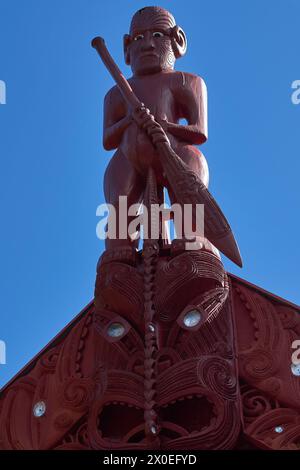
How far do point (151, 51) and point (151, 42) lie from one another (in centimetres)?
10

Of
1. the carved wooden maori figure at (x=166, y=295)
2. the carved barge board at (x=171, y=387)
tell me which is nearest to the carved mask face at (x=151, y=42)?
the carved wooden maori figure at (x=166, y=295)

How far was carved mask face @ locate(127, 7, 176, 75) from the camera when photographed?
10219mm

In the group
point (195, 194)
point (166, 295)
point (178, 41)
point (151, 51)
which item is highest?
point (178, 41)

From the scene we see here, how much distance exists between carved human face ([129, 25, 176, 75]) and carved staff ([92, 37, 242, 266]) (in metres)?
0.78

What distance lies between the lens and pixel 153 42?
10312 mm

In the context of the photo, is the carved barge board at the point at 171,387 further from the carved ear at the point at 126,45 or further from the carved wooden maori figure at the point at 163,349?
the carved ear at the point at 126,45

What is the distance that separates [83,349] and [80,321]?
32 cm

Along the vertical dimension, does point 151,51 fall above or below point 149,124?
above

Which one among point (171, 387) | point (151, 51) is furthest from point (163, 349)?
point (151, 51)

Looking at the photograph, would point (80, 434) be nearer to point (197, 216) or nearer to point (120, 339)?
point (120, 339)

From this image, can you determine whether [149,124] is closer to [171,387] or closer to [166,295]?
[166,295]

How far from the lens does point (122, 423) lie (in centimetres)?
817

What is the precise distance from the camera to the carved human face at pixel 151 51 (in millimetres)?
10203
